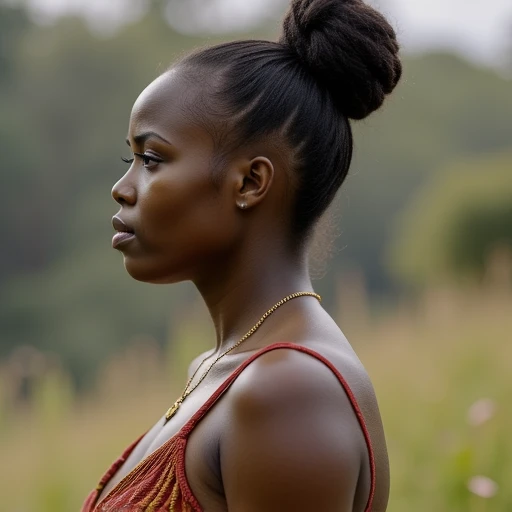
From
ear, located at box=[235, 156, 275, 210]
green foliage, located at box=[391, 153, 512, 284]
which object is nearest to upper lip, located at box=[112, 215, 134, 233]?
ear, located at box=[235, 156, 275, 210]

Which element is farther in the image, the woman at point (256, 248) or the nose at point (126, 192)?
the nose at point (126, 192)

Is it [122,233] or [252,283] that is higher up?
[122,233]

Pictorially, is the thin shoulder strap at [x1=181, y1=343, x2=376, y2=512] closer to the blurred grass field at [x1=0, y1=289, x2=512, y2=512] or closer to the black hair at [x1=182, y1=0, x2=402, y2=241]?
the black hair at [x1=182, y1=0, x2=402, y2=241]

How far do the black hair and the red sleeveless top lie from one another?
0.42m

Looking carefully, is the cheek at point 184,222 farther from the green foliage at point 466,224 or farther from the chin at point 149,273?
the green foliage at point 466,224

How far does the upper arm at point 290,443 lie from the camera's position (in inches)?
70.8

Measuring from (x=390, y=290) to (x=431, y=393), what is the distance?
63.2 feet

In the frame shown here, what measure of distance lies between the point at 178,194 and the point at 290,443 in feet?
1.92

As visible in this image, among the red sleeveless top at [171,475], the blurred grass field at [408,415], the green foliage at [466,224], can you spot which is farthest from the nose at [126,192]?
the green foliage at [466,224]

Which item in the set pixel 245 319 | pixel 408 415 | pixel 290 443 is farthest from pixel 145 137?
pixel 408 415

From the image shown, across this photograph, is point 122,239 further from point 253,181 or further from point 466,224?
point 466,224

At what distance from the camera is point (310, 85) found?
2.28m

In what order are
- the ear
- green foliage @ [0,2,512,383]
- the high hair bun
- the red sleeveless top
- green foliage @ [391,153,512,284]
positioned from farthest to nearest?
green foliage @ [0,2,512,383] < green foliage @ [391,153,512,284] < the high hair bun < the ear < the red sleeveless top

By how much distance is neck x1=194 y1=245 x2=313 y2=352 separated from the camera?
2.18m
